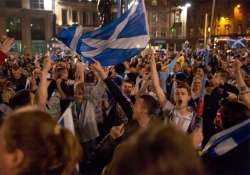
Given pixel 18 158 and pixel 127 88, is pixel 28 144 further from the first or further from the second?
pixel 127 88

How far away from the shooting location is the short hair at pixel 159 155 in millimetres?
1290

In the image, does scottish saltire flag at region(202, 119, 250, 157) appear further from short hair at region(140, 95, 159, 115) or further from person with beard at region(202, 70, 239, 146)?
person with beard at region(202, 70, 239, 146)

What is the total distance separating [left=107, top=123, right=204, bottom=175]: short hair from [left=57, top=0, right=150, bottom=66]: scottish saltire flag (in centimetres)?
565

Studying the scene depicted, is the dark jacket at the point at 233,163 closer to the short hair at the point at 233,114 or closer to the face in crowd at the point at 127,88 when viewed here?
the short hair at the point at 233,114

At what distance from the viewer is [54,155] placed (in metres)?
2.07

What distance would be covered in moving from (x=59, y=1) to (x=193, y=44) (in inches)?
918

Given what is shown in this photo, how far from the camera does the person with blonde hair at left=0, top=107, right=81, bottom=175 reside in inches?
76.6

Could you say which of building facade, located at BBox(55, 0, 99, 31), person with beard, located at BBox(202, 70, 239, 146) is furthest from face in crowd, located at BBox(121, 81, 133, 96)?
building facade, located at BBox(55, 0, 99, 31)

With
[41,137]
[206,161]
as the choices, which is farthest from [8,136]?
[206,161]

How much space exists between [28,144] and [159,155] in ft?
2.81

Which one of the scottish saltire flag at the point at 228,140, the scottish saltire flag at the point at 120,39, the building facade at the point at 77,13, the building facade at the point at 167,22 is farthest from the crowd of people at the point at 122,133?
the building facade at the point at 167,22

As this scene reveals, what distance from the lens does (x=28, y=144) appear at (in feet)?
6.36

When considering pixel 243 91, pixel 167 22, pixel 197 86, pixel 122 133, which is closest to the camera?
pixel 122 133

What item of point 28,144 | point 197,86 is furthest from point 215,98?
point 28,144
